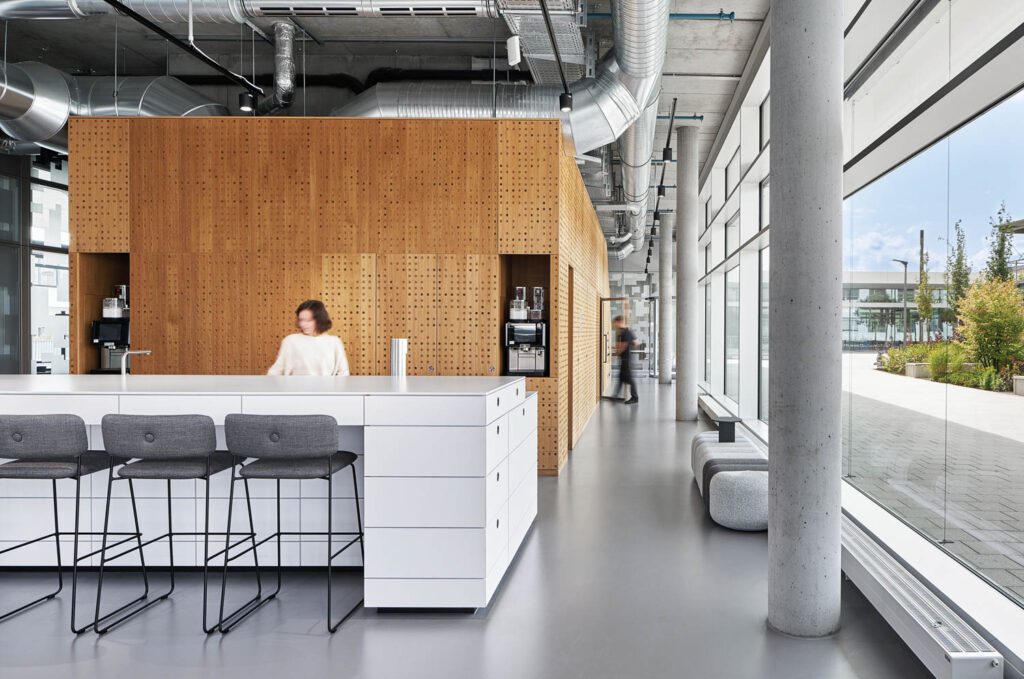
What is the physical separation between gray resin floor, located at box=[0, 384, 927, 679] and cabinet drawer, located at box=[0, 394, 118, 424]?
1.01m

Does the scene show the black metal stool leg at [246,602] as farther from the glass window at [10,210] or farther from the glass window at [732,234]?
the glass window at [732,234]

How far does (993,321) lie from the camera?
318cm

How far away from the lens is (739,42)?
798 centimetres

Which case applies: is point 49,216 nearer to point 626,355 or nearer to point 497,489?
point 497,489

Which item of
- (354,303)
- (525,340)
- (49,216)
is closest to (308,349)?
(354,303)

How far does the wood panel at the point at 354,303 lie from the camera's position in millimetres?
6688

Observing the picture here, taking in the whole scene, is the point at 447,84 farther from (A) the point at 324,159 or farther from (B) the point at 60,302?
(B) the point at 60,302

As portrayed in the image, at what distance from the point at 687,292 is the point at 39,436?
32.0ft

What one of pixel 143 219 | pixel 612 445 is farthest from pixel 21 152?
pixel 612 445

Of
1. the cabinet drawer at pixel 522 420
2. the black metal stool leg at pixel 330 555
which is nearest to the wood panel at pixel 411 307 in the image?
the cabinet drawer at pixel 522 420

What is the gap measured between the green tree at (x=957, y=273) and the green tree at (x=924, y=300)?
29cm

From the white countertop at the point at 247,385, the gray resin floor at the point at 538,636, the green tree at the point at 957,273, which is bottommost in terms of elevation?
the gray resin floor at the point at 538,636

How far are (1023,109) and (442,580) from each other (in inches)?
135

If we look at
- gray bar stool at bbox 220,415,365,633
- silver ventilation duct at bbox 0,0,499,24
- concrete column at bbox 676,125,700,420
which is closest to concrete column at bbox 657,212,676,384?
concrete column at bbox 676,125,700,420
